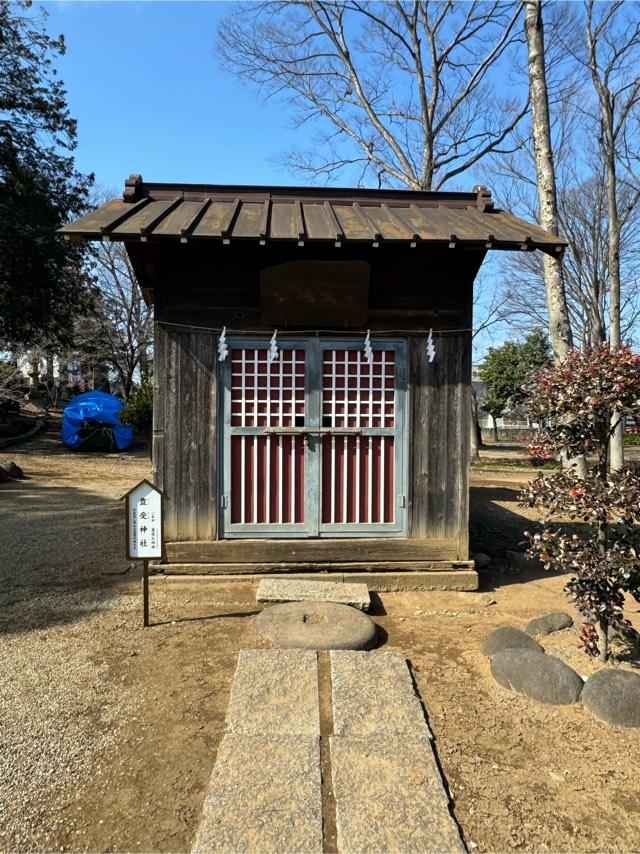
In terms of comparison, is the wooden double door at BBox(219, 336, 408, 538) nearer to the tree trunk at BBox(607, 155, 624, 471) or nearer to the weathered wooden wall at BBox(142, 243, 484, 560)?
the weathered wooden wall at BBox(142, 243, 484, 560)

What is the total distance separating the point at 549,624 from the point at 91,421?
58.8ft

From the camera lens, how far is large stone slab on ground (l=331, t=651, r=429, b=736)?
3.00m

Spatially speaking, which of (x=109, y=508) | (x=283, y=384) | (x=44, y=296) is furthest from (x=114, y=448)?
(x=283, y=384)

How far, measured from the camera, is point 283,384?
217 inches

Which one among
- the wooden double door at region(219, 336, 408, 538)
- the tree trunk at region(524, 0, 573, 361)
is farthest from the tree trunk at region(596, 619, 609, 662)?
the tree trunk at region(524, 0, 573, 361)

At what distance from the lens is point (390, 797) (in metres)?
2.45

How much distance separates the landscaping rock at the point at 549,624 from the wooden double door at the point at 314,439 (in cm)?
151

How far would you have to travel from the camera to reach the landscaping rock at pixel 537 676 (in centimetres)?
332

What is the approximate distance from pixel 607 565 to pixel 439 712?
1406 mm

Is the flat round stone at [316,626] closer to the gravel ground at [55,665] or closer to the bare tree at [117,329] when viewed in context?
the gravel ground at [55,665]

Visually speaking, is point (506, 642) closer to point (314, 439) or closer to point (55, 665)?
point (314, 439)

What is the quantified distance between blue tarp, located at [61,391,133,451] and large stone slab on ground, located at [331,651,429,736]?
57.2 feet

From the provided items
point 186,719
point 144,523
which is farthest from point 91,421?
point 186,719

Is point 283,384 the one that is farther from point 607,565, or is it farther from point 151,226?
point 607,565
